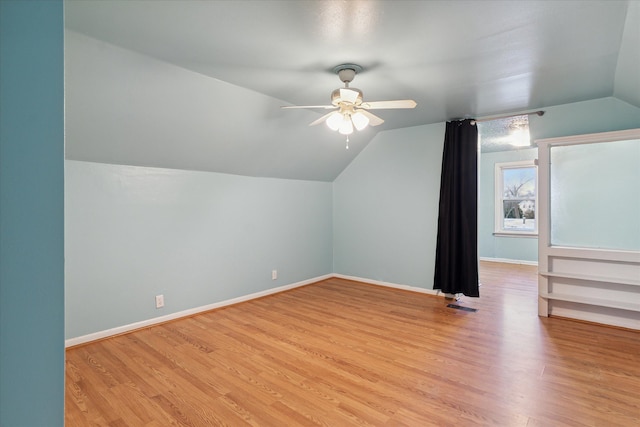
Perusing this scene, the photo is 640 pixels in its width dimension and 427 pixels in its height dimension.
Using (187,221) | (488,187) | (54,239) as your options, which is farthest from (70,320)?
(488,187)

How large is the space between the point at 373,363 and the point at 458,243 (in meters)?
2.27

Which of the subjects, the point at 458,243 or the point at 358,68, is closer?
the point at 358,68

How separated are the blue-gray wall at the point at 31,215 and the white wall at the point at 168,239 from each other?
272 cm

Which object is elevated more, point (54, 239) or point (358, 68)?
point (358, 68)

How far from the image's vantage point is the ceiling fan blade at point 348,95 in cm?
249

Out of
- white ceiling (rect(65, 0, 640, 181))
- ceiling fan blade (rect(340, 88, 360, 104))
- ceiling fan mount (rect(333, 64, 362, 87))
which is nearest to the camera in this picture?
white ceiling (rect(65, 0, 640, 181))

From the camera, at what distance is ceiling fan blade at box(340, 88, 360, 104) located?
2490 millimetres

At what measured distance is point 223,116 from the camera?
10.7ft

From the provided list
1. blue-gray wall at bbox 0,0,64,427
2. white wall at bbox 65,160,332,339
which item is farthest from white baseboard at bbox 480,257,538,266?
blue-gray wall at bbox 0,0,64,427

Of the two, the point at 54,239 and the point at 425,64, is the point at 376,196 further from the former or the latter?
the point at 54,239

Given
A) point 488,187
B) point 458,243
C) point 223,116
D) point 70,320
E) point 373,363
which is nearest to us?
point 373,363

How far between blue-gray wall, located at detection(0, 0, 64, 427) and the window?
7.57 m

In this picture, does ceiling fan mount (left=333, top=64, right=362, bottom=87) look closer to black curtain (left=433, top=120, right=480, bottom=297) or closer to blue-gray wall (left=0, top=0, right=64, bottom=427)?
black curtain (left=433, top=120, right=480, bottom=297)

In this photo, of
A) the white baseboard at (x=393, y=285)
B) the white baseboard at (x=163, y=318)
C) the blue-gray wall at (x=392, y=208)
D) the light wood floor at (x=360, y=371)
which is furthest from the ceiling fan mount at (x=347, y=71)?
the white baseboard at (x=393, y=285)
